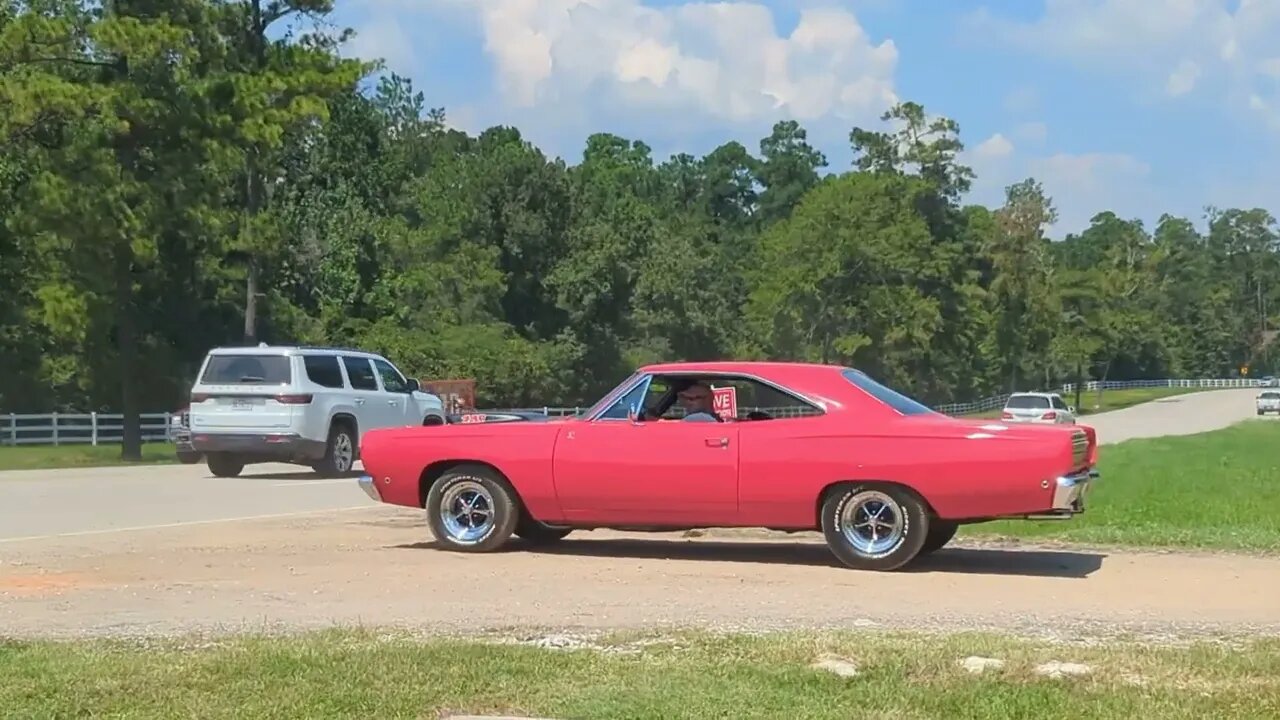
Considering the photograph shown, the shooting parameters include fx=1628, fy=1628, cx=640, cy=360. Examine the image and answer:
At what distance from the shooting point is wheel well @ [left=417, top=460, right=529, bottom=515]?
12.9m

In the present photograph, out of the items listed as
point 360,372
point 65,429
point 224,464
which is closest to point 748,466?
point 360,372

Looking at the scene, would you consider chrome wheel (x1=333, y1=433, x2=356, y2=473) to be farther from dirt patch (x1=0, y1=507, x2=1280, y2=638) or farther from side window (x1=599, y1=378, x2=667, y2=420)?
side window (x1=599, y1=378, x2=667, y2=420)

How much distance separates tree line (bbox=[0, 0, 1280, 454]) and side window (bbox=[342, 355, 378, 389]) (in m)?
11.1

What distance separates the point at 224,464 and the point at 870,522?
602 inches

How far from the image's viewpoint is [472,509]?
1305cm

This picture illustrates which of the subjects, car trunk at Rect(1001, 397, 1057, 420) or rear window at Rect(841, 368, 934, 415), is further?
car trunk at Rect(1001, 397, 1057, 420)

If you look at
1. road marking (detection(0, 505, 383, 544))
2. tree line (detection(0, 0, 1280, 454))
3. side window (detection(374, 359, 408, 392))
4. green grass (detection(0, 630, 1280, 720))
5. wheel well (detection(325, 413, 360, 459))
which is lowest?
green grass (detection(0, 630, 1280, 720))

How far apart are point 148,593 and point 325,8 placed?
3366cm

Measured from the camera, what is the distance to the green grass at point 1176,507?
1412cm

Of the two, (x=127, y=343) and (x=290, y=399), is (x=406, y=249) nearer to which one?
(x=127, y=343)

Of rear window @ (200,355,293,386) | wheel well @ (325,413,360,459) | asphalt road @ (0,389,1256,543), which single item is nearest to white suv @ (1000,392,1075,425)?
asphalt road @ (0,389,1256,543)

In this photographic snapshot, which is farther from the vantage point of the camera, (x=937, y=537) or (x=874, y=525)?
(x=937, y=537)

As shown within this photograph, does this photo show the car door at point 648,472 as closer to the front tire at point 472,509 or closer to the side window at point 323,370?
the front tire at point 472,509

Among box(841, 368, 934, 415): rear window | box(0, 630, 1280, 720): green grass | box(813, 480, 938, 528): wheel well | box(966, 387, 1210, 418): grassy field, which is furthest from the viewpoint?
box(966, 387, 1210, 418): grassy field
